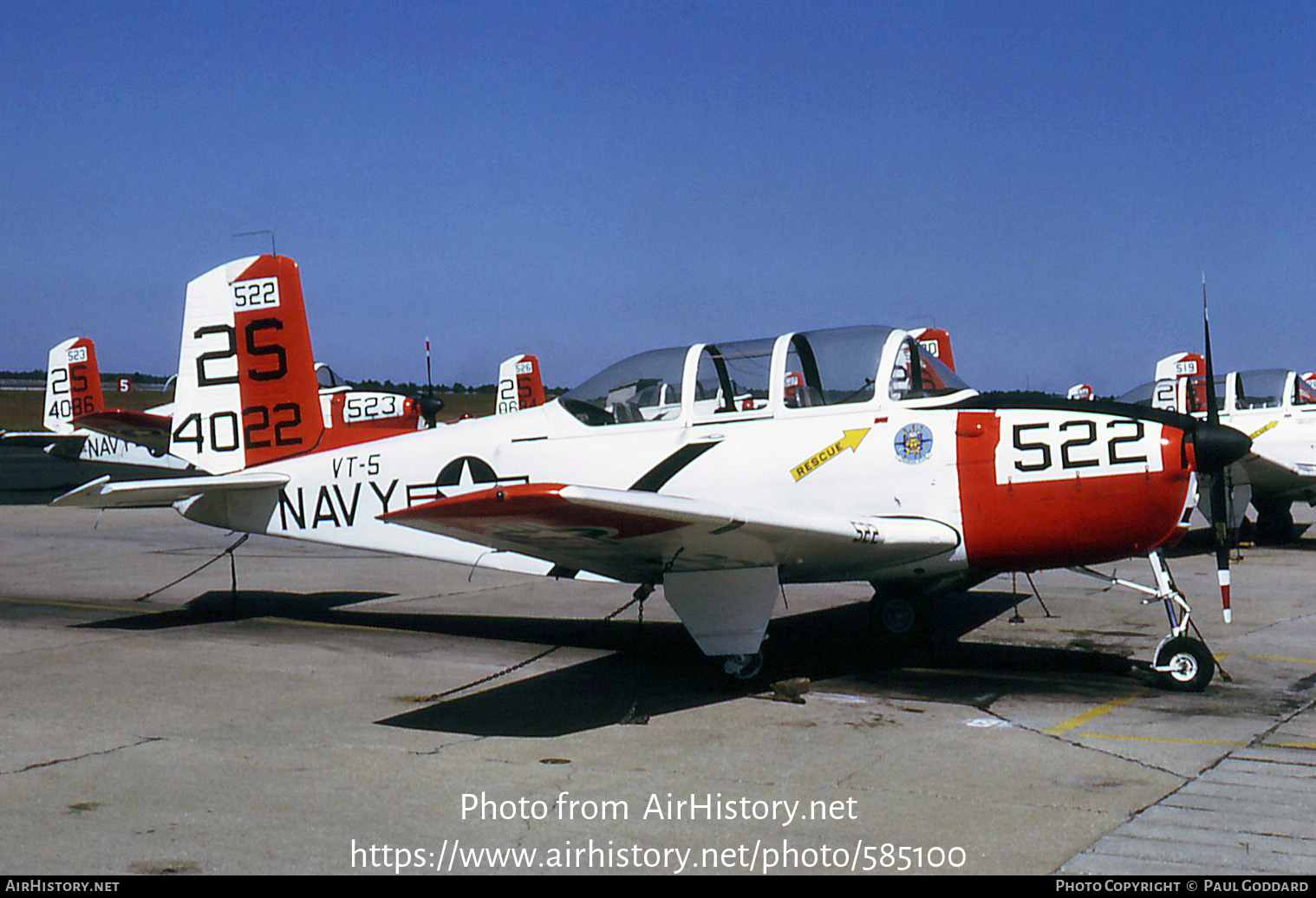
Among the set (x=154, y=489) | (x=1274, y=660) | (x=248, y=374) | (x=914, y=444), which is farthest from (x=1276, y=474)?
(x=154, y=489)

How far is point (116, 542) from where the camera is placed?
16.6 metres

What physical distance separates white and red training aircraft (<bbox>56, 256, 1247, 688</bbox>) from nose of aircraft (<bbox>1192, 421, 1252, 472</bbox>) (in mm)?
12

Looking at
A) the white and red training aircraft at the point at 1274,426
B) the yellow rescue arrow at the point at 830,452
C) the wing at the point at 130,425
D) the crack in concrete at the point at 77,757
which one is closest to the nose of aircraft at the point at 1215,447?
the yellow rescue arrow at the point at 830,452

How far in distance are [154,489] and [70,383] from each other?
2141 centimetres

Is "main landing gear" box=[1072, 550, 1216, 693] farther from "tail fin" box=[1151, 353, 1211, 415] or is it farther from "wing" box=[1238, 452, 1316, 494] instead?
"tail fin" box=[1151, 353, 1211, 415]

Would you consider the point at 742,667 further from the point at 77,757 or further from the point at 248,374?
the point at 248,374

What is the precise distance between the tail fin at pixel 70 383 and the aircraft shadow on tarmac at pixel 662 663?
60.9 ft

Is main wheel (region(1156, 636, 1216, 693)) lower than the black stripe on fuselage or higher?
lower

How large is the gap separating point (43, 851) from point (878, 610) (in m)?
6.27

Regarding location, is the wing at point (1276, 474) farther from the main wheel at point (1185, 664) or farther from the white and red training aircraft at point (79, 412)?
the white and red training aircraft at point (79, 412)

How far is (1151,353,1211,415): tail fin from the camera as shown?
58.2 feet

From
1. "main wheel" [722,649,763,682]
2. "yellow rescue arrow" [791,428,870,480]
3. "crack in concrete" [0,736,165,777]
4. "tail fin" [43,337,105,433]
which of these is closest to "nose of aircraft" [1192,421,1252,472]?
"yellow rescue arrow" [791,428,870,480]
